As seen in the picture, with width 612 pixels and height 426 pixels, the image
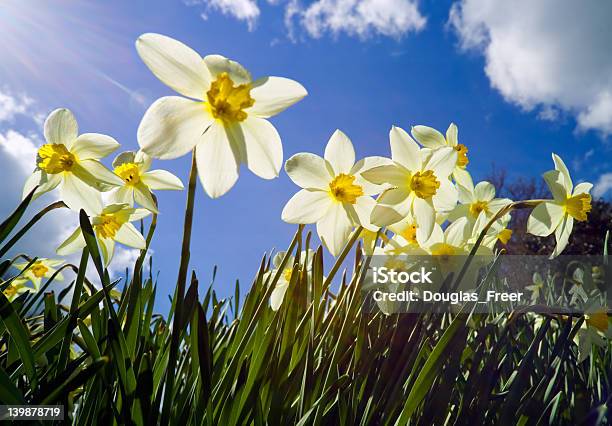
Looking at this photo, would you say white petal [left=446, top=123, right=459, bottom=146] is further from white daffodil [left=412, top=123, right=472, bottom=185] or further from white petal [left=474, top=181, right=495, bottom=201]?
white petal [left=474, top=181, right=495, bottom=201]

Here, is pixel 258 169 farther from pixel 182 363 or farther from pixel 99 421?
pixel 182 363

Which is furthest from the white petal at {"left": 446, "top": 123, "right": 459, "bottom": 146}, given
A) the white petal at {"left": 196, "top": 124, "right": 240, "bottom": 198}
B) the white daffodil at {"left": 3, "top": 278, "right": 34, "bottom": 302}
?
the white daffodil at {"left": 3, "top": 278, "right": 34, "bottom": 302}

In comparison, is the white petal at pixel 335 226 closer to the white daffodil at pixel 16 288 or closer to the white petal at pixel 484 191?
the white petal at pixel 484 191

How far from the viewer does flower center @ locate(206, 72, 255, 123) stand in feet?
2.82

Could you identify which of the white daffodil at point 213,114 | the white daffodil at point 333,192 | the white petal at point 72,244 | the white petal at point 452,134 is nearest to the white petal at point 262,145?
the white daffodil at point 213,114

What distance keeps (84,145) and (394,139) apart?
2.74 ft

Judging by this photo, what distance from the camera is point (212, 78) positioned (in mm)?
879

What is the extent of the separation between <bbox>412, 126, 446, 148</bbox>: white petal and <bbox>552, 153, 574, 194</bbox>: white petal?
13.8 inches

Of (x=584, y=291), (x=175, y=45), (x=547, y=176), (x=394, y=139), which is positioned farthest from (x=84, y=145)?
(x=584, y=291)

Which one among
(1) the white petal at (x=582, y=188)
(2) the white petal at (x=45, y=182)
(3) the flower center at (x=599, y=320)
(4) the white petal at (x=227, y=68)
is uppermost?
(1) the white petal at (x=582, y=188)

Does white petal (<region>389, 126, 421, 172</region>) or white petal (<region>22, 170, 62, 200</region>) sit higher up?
white petal (<region>389, 126, 421, 172</region>)

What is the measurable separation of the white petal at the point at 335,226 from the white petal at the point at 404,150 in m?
0.21

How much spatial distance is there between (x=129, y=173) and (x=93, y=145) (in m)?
0.12

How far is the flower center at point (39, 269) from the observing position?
2398 millimetres
